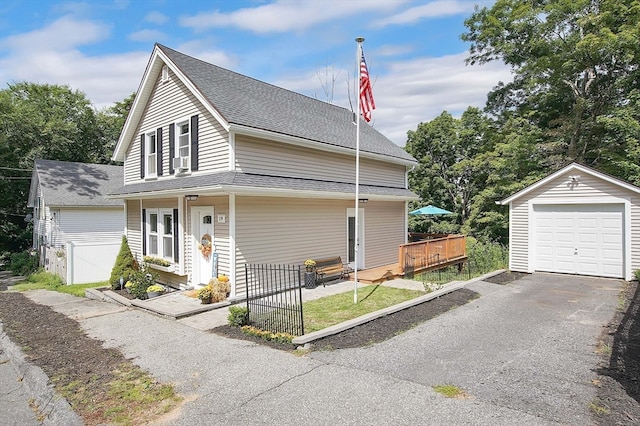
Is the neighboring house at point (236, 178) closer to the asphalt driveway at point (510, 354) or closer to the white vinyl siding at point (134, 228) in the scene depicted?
the white vinyl siding at point (134, 228)

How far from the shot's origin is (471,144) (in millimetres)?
23328

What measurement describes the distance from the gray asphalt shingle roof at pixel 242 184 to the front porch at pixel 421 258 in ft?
8.55

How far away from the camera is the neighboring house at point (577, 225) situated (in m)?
12.2

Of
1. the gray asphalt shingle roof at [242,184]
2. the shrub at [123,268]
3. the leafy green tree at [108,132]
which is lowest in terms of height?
the shrub at [123,268]

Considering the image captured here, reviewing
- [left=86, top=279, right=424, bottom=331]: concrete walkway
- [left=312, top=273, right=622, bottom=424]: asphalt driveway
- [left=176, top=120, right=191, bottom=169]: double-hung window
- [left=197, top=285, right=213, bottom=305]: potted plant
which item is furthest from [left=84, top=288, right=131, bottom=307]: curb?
[left=312, top=273, right=622, bottom=424]: asphalt driveway

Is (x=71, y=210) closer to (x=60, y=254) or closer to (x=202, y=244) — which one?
A: (x=60, y=254)

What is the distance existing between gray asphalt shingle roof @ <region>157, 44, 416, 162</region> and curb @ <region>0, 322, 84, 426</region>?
22.7 ft

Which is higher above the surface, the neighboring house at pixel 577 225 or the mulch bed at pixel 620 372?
the neighboring house at pixel 577 225

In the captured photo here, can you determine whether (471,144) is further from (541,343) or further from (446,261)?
(541,343)

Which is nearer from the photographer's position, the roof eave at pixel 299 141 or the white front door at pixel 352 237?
the roof eave at pixel 299 141

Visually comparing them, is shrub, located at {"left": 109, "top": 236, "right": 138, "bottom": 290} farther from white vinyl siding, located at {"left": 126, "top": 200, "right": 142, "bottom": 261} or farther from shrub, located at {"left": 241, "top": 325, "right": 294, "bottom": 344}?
shrub, located at {"left": 241, "top": 325, "right": 294, "bottom": 344}

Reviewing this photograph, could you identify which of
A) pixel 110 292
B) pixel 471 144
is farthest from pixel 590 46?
pixel 110 292

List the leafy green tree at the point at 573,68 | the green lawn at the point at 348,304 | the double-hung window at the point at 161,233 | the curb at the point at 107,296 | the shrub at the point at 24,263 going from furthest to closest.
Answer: the shrub at the point at 24,263 < the leafy green tree at the point at 573,68 < the double-hung window at the point at 161,233 < the curb at the point at 107,296 < the green lawn at the point at 348,304

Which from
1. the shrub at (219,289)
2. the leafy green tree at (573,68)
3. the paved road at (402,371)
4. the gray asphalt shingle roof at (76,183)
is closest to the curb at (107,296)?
the paved road at (402,371)
